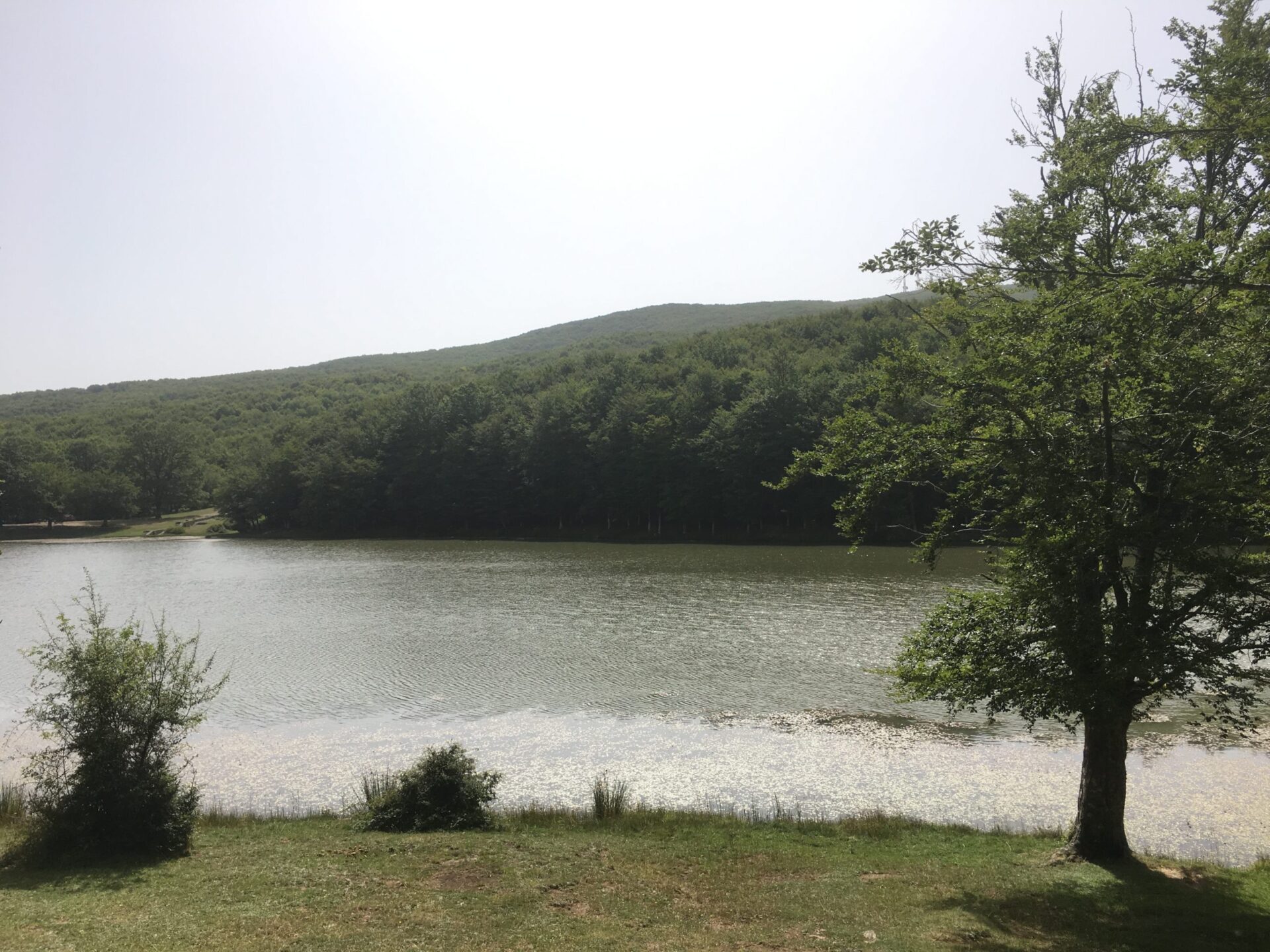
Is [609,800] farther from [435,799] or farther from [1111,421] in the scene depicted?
[1111,421]

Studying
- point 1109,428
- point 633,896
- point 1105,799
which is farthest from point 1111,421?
point 633,896

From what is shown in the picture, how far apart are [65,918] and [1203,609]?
15.0m

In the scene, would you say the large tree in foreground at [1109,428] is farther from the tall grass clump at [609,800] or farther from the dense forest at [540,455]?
the dense forest at [540,455]

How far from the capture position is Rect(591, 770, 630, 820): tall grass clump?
1562cm

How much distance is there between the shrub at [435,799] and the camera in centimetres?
1482

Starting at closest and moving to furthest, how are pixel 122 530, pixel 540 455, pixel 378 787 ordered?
pixel 378 787
pixel 540 455
pixel 122 530

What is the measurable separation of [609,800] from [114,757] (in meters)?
8.41

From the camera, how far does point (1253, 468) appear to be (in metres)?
11.2

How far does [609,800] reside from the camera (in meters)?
16.1

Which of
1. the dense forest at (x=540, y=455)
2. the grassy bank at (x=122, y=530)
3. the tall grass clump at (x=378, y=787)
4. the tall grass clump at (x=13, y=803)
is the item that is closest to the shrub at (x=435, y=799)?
the tall grass clump at (x=378, y=787)

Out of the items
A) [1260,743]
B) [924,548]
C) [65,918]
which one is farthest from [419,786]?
[1260,743]

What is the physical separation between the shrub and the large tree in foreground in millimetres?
7807

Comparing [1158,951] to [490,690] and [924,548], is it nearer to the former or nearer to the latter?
[924,548]

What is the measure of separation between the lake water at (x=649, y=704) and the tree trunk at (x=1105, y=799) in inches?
102
